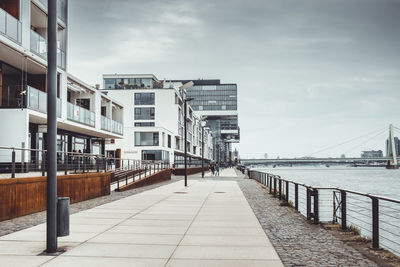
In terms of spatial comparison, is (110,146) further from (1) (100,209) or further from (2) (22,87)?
(1) (100,209)

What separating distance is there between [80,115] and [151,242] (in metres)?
25.0

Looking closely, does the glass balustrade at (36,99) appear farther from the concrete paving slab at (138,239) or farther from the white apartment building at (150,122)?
the white apartment building at (150,122)

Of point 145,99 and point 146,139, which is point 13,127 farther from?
point 145,99

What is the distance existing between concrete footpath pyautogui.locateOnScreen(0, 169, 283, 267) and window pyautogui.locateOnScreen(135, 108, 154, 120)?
2410 inches

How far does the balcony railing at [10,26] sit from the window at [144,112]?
2078 inches

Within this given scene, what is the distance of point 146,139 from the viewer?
208 feet

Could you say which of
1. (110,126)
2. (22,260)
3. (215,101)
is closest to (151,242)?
(22,260)

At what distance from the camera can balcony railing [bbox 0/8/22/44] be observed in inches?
748

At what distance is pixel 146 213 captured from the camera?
13062 millimetres

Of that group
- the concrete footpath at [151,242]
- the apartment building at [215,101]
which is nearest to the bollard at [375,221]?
the concrete footpath at [151,242]

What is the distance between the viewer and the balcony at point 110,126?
37.9m

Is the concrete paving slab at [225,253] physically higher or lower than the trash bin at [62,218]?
lower

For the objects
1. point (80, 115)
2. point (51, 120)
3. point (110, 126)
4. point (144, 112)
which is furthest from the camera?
point (144, 112)

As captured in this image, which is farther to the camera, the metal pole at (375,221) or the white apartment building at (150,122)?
the white apartment building at (150,122)
